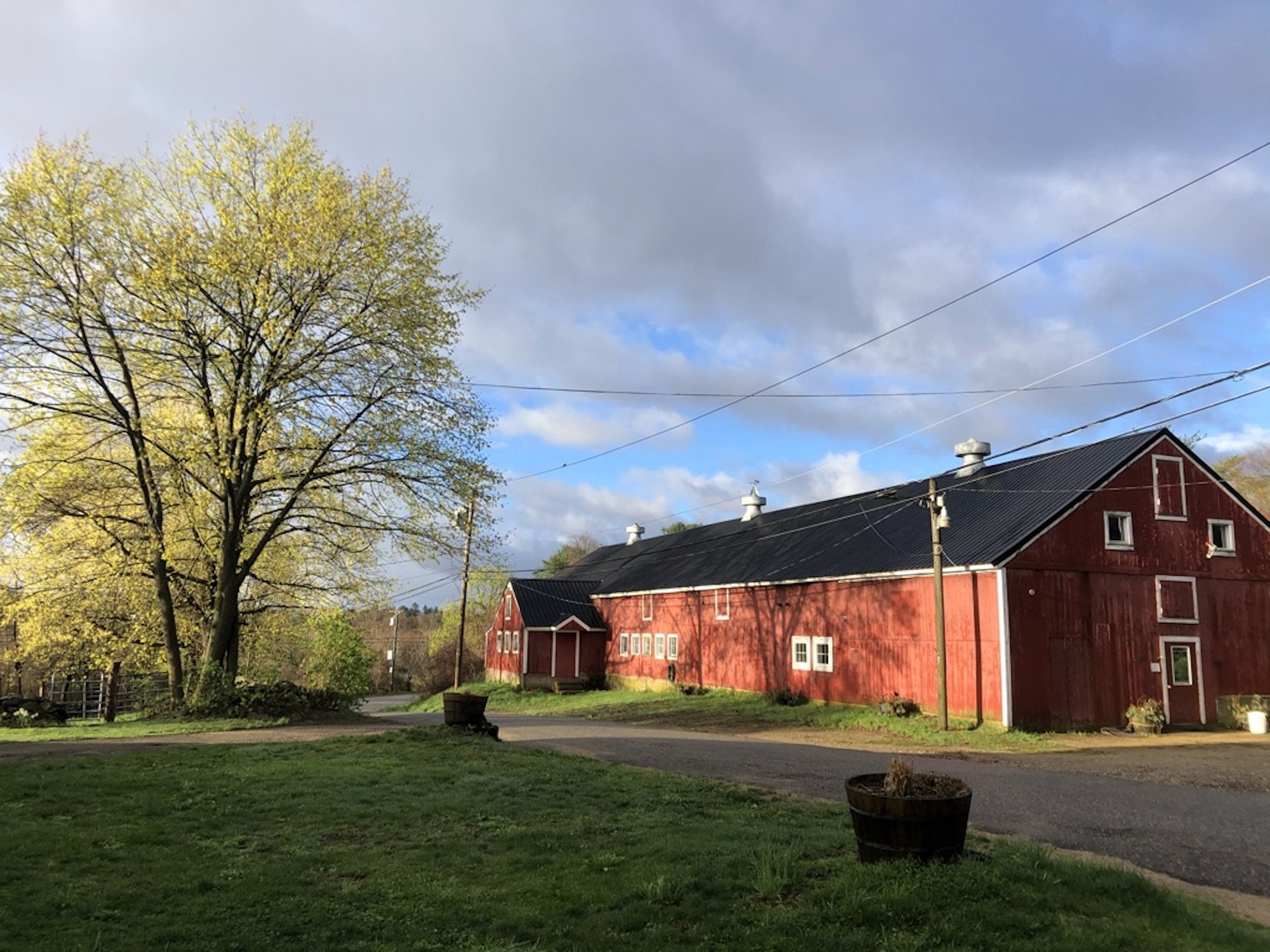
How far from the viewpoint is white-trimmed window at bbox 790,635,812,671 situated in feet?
93.9

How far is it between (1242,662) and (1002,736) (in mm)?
9825

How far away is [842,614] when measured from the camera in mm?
27078

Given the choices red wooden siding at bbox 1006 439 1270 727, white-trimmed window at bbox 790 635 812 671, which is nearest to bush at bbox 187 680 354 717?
white-trimmed window at bbox 790 635 812 671

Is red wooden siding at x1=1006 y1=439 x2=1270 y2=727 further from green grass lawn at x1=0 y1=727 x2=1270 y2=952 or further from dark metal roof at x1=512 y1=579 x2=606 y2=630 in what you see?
dark metal roof at x1=512 y1=579 x2=606 y2=630

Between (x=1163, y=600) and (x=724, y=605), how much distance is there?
15.5 meters

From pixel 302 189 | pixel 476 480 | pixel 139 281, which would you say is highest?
pixel 302 189

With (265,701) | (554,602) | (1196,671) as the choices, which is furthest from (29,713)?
(1196,671)

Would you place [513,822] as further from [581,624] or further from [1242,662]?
[581,624]

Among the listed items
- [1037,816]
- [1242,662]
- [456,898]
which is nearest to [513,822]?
[456,898]

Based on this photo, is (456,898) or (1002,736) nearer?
(456,898)

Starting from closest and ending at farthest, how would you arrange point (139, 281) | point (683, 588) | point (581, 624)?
1. point (139, 281)
2. point (683, 588)
3. point (581, 624)

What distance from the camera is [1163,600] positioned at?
77.9 ft

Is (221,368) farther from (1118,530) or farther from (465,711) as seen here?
(1118,530)

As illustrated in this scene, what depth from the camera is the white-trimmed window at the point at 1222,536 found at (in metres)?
25.0
